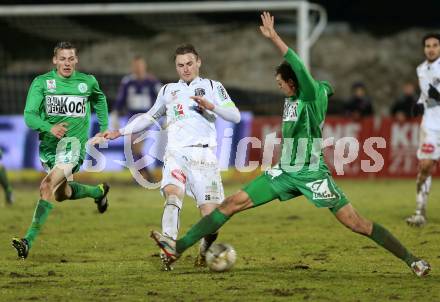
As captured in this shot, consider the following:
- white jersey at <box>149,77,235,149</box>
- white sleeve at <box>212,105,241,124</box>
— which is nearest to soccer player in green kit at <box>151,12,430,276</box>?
white sleeve at <box>212,105,241,124</box>

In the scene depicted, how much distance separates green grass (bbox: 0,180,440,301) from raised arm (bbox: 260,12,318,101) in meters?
1.62

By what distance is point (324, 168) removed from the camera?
8.29 m

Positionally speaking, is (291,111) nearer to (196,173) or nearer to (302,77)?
(302,77)

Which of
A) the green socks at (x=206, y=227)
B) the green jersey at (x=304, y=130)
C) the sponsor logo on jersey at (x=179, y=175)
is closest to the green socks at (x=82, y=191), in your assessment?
the sponsor logo on jersey at (x=179, y=175)

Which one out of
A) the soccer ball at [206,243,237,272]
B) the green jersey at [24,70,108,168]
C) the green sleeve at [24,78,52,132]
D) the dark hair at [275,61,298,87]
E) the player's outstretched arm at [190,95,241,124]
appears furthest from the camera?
the green jersey at [24,70,108,168]

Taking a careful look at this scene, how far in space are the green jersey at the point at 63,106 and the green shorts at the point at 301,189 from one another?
2857 millimetres

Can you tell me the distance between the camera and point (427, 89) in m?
12.3

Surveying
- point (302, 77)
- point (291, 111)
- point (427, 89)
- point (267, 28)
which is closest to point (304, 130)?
point (291, 111)

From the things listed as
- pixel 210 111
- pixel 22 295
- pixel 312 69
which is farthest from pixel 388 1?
pixel 22 295

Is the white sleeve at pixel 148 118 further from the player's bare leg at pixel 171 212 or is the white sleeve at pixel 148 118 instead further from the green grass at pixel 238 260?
the green grass at pixel 238 260

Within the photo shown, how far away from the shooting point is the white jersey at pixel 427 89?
1219 centimetres

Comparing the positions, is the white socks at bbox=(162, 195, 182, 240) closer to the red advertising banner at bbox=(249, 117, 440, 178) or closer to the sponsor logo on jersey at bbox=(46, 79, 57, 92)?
the sponsor logo on jersey at bbox=(46, 79, 57, 92)

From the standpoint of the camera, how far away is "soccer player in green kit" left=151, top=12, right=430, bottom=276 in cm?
813

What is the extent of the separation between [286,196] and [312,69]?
21260 millimetres
